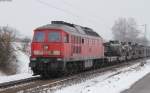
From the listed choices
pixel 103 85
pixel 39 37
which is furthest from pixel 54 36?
pixel 103 85

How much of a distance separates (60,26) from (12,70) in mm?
8595

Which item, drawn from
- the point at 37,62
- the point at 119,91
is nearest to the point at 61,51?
the point at 37,62

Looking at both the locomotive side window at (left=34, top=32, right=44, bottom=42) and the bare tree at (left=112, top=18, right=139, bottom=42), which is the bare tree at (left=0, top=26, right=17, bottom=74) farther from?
the bare tree at (left=112, top=18, right=139, bottom=42)

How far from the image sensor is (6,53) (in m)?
31.9

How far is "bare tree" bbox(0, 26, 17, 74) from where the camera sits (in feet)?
104

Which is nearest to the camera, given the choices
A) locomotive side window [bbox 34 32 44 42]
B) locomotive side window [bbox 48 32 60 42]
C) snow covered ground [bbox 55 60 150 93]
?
snow covered ground [bbox 55 60 150 93]

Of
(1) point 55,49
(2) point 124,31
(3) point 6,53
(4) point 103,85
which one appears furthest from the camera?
(2) point 124,31

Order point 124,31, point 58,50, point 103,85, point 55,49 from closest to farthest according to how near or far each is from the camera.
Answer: point 103,85, point 58,50, point 55,49, point 124,31

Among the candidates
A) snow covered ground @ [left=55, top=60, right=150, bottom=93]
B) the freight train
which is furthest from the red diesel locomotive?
snow covered ground @ [left=55, top=60, right=150, bottom=93]

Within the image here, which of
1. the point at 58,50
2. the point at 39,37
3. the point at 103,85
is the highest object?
the point at 39,37

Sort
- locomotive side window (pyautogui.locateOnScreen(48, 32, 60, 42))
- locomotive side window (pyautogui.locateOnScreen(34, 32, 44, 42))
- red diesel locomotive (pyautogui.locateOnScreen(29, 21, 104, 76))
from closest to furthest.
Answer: red diesel locomotive (pyautogui.locateOnScreen(29, 21, 104, 76)), locomotive side window (pyautogui.locateOnScreen(48, 32, 60, 42)), locomotive side window (pyautogui.locateOnScreen(34, 32, 44, 42))

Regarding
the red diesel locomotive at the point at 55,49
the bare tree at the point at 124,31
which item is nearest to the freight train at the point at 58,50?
the red diesel locomotive at the point at 55,49

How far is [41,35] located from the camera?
83.3ft

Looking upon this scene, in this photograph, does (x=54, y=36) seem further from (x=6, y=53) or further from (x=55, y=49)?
(x=6, y=53)
